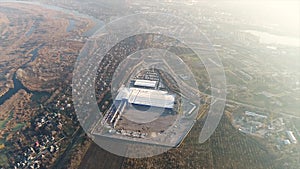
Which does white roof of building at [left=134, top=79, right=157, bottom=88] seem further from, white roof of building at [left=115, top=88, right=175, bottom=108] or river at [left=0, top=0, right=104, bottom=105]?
river at [left=0, top=0, right=104, bottom=105]

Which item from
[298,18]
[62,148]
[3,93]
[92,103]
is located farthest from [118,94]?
[298,18]

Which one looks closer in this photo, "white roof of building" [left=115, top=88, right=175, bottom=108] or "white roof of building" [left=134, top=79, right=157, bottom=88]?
"white roof of building" [left=115, top=88, right=175, bottom=108]

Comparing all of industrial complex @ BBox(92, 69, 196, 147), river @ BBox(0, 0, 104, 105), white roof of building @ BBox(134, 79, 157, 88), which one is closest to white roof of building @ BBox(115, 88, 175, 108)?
industrial complex @ BBox(92, 69, 196, 147)

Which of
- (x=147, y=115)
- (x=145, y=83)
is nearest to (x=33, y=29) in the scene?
(x=145, y=83)

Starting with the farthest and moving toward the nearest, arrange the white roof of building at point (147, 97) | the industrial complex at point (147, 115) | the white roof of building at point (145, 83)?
1. the white roof of building at point (145, 83)
2. the white roof of building at point (147, 97)
3. the industrial complex at point (147, 115)

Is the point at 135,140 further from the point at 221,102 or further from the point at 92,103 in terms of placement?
the point at 221,102

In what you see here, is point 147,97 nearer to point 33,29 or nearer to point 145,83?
point 145,83

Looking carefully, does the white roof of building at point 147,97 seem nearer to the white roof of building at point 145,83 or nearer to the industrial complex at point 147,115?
the industrial complex at point 147,115

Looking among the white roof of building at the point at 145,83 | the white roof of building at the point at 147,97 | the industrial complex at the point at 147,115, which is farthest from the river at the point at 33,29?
the white roof of building at the point at 145,83
